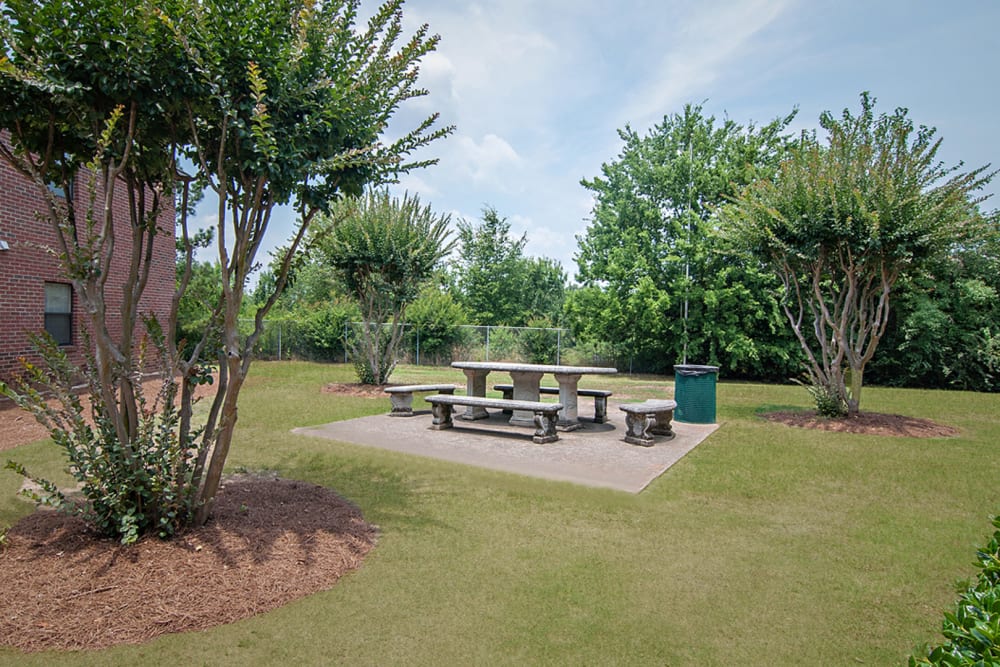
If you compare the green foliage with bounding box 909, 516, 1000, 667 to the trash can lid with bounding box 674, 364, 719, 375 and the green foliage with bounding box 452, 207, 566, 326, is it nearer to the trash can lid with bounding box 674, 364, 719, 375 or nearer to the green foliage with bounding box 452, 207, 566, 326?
the trash can lid with bounding box 674, 364, 719, 375

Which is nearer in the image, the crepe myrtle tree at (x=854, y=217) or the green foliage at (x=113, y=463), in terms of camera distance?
the green foliage at (x=113, y=463)

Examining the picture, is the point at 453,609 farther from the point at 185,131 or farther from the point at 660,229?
the point at 660,229

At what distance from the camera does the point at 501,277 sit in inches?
1364

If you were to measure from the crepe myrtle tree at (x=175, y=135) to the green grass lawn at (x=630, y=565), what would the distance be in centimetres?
107

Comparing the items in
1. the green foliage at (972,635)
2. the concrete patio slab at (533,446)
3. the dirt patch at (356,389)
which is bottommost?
the concrete patio slab at (533,446)

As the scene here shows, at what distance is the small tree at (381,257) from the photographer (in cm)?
1386

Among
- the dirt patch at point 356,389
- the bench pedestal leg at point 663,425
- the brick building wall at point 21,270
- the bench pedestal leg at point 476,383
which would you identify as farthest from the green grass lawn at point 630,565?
the dirt patch at point 356,389

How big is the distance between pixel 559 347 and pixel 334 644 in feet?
61.6

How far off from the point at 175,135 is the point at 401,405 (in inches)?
261

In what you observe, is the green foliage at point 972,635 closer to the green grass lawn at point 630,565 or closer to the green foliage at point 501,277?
the green grass lawn at point 630,565

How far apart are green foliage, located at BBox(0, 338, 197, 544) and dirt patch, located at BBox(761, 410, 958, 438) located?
9376mm

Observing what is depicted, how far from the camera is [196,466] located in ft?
13.7

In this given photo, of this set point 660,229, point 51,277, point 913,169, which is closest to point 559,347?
point 660,229

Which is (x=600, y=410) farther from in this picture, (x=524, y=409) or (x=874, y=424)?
(x=874, y=424)
